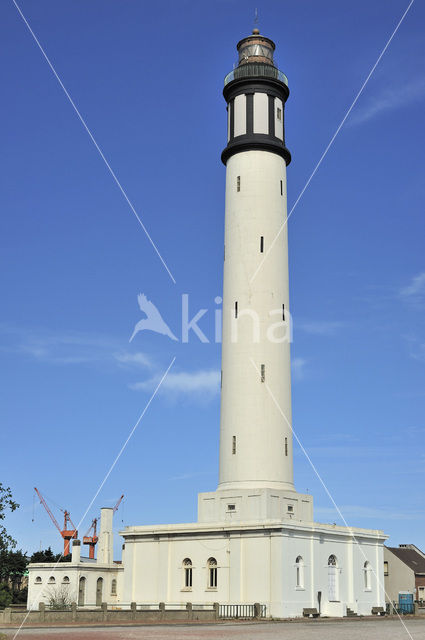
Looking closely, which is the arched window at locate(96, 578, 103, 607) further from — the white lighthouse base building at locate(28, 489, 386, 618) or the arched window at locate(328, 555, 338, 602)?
the arched window at locate(328, 555, 338, 602)

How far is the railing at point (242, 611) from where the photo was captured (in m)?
44.2

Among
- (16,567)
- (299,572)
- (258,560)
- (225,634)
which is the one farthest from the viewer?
(16,567)

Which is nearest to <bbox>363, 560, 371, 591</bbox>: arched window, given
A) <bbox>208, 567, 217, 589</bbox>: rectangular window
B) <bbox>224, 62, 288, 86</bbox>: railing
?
<bbox>208, 567, 217, 589</bbox>: rectangular window

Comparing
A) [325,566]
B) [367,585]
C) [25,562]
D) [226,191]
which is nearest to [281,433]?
[325,566]

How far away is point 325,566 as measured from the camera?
49281 mm

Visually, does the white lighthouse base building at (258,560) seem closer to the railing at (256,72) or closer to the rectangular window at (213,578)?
the rectangular window at (213,578)

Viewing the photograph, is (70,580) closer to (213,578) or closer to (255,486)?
(213,578)

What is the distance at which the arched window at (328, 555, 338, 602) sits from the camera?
4975 cm

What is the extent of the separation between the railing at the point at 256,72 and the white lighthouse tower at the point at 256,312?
0.08m

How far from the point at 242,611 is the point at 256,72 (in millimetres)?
35083

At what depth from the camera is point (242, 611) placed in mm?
44781

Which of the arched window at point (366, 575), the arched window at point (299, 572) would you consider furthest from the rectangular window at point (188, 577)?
the arched window at point (366, 575)

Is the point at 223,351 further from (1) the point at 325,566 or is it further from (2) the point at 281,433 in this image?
(1) the point at 325,566

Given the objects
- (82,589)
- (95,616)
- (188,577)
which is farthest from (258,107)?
(82,589)
